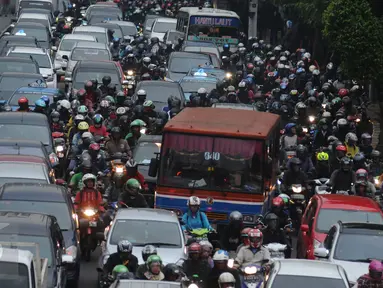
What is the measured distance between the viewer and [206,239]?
2172 centimetres


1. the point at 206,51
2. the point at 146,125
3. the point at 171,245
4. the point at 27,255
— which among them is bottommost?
the point at 206,51

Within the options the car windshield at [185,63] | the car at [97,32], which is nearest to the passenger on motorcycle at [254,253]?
the car windshield at [185,63]

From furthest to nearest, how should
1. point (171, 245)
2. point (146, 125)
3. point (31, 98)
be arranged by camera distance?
point (31, 98) < point (146, 125) < point (171, 245)

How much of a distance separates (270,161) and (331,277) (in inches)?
303

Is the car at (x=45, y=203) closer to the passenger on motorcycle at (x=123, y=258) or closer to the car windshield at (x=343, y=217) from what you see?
the passenger on motorcycle at (x=123, y=258)

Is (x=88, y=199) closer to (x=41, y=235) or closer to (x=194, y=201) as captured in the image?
(x=194, y=201)

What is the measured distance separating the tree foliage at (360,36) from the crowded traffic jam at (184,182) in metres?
0.95

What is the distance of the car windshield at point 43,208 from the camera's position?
828 inches

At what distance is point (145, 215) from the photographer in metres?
21.0

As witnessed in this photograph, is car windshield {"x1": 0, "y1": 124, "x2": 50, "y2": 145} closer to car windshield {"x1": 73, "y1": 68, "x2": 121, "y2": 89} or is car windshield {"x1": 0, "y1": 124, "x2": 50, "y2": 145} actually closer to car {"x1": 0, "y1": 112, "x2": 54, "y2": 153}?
car {"x1": 0, "y1": 112, "x2": 54, "y2": 153}

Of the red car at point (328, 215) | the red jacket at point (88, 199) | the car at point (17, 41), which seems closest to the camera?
the red car at point (328, 215)

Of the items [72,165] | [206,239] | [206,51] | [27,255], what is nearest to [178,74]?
[206,51]

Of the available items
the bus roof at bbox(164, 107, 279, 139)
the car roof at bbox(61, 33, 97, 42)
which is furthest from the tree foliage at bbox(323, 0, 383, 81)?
the car roof at bbox(61, 33, 97, 42)

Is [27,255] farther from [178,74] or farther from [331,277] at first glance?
[178,74]
